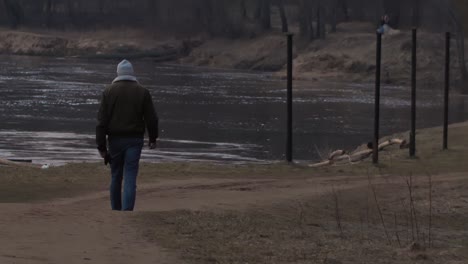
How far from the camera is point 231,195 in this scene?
15.1 metres

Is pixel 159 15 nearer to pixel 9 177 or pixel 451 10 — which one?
pixel 451 10

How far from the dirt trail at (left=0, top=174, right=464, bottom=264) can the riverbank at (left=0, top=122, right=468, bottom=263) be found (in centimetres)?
1

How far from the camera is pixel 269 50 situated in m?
75.3

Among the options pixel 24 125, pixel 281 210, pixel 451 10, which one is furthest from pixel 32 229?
pixel 451 10

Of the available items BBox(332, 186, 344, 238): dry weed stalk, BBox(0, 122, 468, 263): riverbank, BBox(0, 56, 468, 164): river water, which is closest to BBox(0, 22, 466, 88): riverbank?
BBox(0, 56, 468, 164): river water

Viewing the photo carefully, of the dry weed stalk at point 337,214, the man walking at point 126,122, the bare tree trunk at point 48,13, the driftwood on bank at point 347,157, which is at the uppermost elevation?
the man walking at point 126,122

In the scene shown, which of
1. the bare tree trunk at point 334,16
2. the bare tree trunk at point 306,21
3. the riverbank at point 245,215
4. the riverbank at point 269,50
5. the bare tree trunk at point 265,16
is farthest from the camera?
the bare tree trunk at point 265,16

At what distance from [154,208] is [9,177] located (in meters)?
4.56

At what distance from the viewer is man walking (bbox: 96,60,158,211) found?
37.2 ft

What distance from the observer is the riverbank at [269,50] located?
61.6 metres

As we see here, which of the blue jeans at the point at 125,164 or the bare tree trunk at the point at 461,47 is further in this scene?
the bare tree trunk at the point at 461,47

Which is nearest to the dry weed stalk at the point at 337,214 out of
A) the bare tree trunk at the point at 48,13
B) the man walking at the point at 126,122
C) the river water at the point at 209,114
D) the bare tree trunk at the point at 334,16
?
the man walking at the point at 126,122

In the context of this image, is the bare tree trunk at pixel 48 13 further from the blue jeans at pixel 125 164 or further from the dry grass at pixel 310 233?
the blue jeans at pixel 125 164

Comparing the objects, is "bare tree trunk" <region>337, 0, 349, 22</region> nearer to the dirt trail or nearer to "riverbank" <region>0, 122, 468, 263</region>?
"riverbank" <region>0, 122, 468, 263</region>
